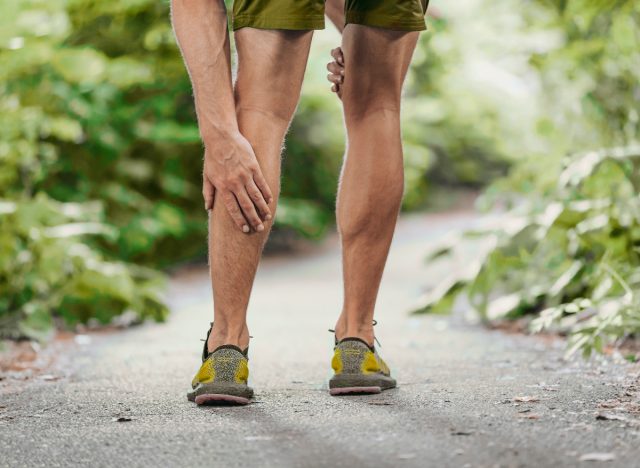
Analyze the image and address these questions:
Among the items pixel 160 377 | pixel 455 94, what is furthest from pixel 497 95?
pixel 160 377

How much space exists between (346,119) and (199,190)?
7578 mm

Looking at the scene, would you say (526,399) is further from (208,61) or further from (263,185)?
(208,61)

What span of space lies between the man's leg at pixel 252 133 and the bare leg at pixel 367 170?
0.25 metres

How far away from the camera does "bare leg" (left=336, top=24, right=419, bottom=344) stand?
2.47 m

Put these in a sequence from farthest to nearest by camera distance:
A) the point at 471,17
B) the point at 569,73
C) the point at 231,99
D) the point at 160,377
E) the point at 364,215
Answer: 1. the point at 471,17
2. the point at 569,73
3. the point at 160,377
4. the point at 364,215
5. the point at 231,99

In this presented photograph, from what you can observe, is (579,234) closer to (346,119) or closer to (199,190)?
(346,119)

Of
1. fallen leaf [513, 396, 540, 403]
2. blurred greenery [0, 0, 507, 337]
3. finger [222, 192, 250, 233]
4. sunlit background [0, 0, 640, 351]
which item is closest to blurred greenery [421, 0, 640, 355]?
sunlit background [0, 0, 640, 351]

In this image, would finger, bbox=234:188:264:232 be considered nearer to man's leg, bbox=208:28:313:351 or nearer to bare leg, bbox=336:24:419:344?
man's leg, bbox=208:28:313:351

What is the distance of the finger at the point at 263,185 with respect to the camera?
2203 mm

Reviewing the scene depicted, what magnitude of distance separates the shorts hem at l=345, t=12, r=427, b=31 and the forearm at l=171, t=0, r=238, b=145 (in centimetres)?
34

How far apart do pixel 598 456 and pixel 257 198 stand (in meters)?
0.98

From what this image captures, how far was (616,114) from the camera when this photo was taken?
15.2ft

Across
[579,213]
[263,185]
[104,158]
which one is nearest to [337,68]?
[263,185]

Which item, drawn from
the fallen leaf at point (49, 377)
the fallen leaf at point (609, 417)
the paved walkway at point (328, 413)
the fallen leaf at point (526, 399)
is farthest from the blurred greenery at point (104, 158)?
the fallen leaf at point (609, 417)
